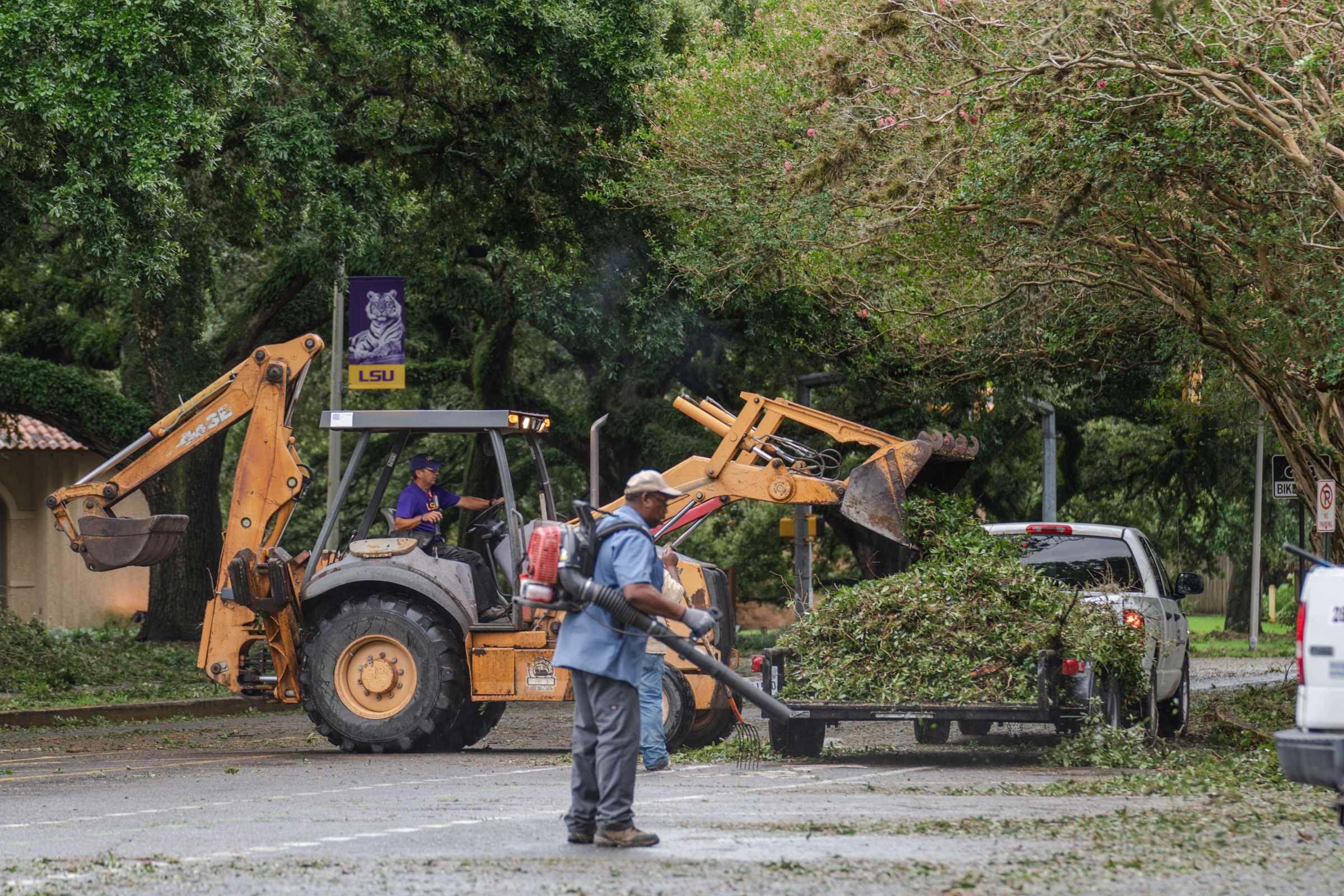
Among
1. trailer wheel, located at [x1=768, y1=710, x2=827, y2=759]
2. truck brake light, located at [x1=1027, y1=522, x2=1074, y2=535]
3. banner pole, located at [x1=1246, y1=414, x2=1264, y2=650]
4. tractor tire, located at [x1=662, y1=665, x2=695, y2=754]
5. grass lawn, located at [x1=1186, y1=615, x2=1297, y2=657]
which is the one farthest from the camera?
banner pole, located at [x1=1246, y1=414, x2=1264, y2=650]

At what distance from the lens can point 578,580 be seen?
27.9 ft

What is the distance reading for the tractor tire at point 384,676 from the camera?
14227mm

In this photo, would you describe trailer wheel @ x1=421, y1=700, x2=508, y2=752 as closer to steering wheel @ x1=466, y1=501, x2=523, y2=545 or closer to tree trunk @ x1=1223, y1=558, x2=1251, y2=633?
steering wheel @ x1=466, y1=501, x2=523, y2=545

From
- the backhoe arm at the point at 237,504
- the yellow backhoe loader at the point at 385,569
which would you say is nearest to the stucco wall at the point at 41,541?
the backhoe arm at the point at 237,504

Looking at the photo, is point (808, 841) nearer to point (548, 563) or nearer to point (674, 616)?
point (674, 616)

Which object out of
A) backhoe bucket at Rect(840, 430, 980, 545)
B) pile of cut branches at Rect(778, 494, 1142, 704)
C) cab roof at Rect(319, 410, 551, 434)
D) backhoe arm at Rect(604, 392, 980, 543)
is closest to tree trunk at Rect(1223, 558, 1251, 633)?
backhoe arm at Rect(604, 392, 980, 543)

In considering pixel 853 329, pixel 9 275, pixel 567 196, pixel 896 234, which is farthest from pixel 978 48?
pixel 9 275

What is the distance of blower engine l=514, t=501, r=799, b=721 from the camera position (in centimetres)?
847

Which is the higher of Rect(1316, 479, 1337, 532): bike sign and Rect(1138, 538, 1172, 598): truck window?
Rect(1316, 479, 1337, 532): bike sign

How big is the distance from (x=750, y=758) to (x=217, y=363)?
15615mm

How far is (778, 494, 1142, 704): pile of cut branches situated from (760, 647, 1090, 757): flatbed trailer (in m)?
0.08

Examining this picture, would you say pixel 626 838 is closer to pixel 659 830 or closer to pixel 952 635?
pixel 659 830

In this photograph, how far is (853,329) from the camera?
21.2m

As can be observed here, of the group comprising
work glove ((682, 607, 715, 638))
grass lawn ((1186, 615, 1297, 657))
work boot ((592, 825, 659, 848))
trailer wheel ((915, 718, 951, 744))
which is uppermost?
work glove ((682, 607, 715, 638))
